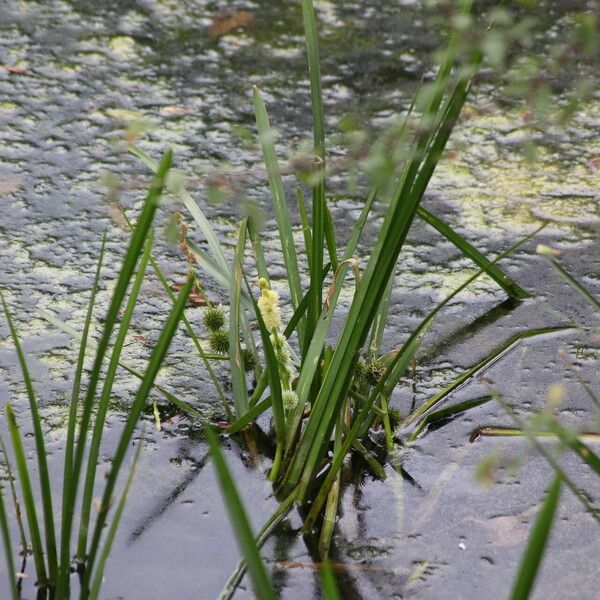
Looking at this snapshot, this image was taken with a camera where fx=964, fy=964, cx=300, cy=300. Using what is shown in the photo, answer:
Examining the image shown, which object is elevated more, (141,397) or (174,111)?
(174,111)

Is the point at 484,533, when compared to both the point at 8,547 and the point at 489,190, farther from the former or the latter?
the point at 489,190

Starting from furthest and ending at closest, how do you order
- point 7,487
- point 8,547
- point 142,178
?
point 142,178 → point 7,487 → point 8,547

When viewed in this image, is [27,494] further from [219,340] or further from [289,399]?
[219,340]

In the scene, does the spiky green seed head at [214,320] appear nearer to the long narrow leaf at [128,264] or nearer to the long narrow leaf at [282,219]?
the long narrow leaf at [282,219]

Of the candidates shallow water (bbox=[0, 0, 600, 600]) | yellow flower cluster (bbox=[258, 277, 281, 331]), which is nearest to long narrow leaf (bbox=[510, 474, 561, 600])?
shallow water (bbox=[0, 0, 600, 600])

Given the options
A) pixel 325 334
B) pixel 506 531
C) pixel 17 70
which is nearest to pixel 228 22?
pixel 17 70

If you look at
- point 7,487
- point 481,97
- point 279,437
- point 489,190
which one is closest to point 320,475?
point 279,437
